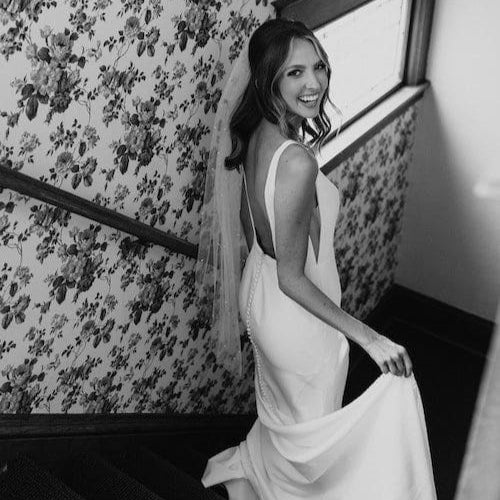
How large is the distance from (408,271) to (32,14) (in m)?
3.62

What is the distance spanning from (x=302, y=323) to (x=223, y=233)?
1.42 feet

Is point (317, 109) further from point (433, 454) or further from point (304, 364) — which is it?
point (433, 454)

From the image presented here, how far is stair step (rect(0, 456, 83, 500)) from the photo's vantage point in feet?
8.59

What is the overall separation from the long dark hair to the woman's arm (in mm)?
138

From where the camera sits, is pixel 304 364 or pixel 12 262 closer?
pixel 12 262

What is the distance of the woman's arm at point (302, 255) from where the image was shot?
2.63m

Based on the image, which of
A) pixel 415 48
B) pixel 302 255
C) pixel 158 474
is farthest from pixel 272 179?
pixel 415 48

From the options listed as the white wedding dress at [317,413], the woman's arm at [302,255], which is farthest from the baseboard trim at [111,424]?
the woman's arm at [302,255]

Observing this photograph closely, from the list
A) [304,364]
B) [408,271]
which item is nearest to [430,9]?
[408,271]

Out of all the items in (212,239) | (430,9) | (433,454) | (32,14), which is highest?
(430,9)

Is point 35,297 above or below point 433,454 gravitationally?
above

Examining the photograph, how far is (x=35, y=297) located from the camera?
2.54 meters

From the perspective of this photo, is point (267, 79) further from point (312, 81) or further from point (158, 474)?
point (158, 474)

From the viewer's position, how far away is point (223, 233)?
299cm
